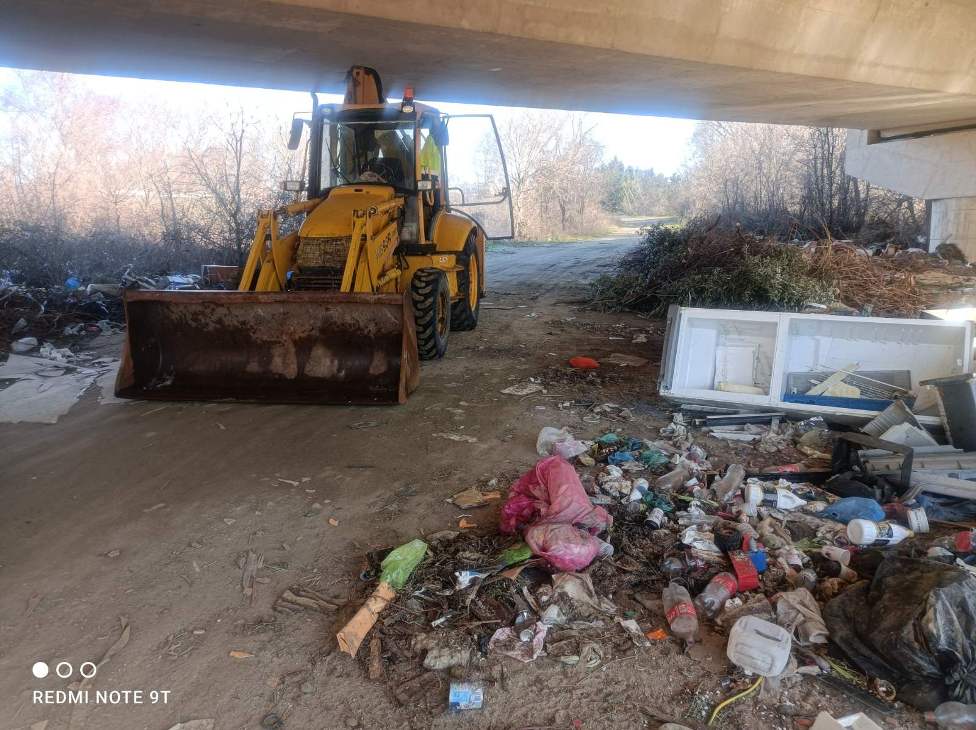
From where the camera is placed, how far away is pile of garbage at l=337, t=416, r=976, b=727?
262 cm

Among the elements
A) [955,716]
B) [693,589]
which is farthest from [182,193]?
[955,716]

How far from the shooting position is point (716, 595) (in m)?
3.16

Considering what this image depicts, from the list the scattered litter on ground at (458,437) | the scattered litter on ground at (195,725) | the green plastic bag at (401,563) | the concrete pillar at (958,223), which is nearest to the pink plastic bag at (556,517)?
the green plastic bag at (401,563)

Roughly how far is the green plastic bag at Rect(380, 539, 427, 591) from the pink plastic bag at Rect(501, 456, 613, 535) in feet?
1.67

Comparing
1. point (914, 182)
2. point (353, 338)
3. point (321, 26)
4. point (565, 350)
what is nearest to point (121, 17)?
point (321, 26)

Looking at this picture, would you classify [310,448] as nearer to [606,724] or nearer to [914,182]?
[606,724]

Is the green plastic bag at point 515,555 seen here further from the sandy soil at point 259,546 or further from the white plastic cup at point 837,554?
the white plastic cup at point 837,554

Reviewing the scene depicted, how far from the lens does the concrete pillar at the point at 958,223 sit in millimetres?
12461

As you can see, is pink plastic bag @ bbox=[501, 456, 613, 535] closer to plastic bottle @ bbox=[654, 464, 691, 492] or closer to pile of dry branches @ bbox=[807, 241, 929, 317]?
plastic bottle @ bbox=[654, 464, 691, 492]

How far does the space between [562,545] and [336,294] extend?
3391 millimetres

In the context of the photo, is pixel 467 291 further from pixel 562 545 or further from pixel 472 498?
pixel 562 545

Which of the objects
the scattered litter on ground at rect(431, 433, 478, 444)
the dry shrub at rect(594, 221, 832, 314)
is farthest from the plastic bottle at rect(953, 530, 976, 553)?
the dry shrub at rect(594, 221, 832, 314)

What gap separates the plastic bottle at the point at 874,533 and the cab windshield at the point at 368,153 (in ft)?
18.9

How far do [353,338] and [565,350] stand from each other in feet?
9.91
